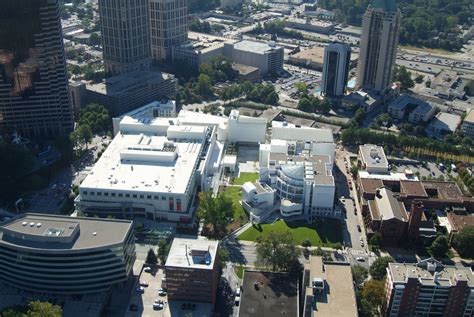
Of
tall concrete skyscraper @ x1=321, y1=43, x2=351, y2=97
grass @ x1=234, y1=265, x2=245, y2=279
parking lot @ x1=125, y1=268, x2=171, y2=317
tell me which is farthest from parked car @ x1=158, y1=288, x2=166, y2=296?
tall concrete skyscraper @ x1=321, y1=43, x2=351, y2=97

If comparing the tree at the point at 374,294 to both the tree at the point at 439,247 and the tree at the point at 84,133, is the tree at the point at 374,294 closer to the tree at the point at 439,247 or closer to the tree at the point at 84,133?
the tree at the point at 439,247

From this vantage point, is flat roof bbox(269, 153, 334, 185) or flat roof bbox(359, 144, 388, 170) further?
flat roof bbox(359, 144, 388, 170)

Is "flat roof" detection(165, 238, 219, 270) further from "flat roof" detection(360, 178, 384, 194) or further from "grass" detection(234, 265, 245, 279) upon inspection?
"flat roof" detection(360, 178, 384, 194)

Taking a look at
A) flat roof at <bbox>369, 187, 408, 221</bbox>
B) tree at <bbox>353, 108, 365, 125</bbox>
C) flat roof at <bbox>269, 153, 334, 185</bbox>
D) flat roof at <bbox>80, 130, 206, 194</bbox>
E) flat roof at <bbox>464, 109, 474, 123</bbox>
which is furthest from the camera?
tree at <bbox>353, 108, 365, 125</bbox>

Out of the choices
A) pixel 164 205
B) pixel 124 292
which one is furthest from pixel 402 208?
pixel 124 292

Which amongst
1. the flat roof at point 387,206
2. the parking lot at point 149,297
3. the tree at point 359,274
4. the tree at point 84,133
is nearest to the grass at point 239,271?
the parking lot at point 149,297

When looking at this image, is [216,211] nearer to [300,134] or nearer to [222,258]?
[222,258]

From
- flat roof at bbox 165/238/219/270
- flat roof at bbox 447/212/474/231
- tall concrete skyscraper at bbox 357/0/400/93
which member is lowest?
flat roof at bbox 447/212/474/231

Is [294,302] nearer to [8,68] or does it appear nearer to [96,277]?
[96,277]
